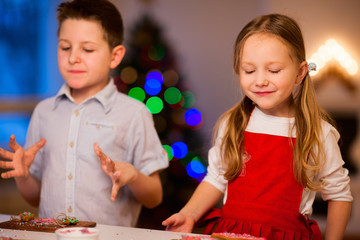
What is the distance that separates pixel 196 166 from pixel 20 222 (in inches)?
95.5

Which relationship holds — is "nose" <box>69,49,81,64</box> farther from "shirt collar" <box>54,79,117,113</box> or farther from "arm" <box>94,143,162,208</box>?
"arm" <box>94,143,162,208</box>

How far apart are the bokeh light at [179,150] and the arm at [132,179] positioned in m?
1.74

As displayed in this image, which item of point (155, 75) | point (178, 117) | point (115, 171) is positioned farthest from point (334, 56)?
point (115, 171)

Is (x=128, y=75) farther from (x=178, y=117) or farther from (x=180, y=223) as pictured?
(x=180, y=223)

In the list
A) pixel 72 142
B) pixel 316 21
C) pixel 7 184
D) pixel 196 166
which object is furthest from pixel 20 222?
pixel 316 21

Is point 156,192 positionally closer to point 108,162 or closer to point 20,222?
point 108,162

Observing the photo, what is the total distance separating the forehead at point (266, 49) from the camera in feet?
4.64

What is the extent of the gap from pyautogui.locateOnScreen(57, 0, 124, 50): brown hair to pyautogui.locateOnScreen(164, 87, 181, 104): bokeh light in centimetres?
170

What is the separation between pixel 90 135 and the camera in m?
1.79

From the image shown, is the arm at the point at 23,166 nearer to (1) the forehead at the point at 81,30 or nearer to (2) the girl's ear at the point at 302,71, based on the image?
(1) the forehead at the point at 81,30

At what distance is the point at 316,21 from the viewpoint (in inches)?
176

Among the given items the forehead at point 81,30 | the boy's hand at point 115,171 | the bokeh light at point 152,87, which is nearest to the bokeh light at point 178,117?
the bokeh light at point 152,87

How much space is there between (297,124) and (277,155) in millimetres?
128

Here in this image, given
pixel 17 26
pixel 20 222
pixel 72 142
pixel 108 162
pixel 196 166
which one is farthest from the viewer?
pixel 17 26
